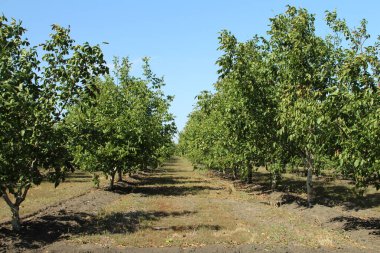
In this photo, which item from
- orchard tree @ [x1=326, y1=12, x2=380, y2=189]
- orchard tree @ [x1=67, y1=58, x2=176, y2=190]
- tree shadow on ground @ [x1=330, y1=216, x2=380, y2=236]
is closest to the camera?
orchard tree @ [x1=326, y1=12, x2=380, y2=189]

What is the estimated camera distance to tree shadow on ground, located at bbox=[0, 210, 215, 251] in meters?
13.2

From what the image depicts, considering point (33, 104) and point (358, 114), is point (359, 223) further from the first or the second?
point (33, 104)

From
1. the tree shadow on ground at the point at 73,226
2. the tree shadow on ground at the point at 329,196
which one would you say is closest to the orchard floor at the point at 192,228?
the tree shadow on ground at the point at 73,226

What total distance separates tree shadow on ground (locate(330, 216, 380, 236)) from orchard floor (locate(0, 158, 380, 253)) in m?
0.03

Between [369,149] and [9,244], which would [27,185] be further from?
[369,149]

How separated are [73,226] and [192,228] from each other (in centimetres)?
474

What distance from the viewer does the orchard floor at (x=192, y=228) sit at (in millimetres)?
12680

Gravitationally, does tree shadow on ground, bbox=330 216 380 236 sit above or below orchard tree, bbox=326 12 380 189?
below

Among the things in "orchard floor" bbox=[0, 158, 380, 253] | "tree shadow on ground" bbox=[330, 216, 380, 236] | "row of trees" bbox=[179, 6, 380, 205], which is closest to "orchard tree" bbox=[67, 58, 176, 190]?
"orchard floor" bbox=[0, 158, 380, 253]

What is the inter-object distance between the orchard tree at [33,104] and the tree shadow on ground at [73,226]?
0.79 m

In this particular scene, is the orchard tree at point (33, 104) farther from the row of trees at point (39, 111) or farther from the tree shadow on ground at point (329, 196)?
the tree shadow on ground at point (329, 196)

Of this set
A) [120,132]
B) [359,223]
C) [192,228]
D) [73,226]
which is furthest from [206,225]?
[120,132]

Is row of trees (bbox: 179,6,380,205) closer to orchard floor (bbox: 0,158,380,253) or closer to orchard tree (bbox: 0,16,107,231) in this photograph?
orchard floor (bbox: 0,158,380,253)

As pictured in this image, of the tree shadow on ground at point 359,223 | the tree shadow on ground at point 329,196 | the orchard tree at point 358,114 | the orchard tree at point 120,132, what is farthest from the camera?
the orchard tree at point 120,132
